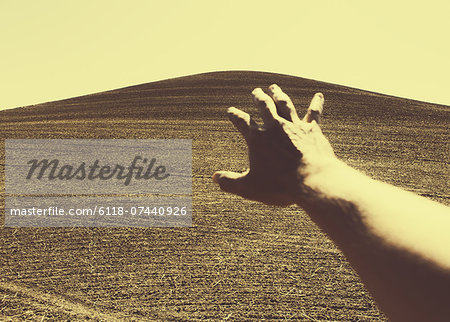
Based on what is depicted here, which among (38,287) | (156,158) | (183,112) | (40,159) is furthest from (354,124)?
(38,287)

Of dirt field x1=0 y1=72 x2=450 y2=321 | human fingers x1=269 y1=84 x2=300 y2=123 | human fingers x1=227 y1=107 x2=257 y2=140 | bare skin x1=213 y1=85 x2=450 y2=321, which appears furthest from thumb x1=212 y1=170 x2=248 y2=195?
dirt field x1=0 y1=72 x2=450 y2=321

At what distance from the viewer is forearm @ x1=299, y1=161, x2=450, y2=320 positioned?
1019 millimetres

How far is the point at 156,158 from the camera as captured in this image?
633 cm

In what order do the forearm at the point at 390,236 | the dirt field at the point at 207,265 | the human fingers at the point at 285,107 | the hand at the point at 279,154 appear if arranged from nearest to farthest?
the forearm at the point at 390,236
the hand at the point at 279,154
the human fingers at the point at 285,107
the dirt field at the point at 207,265

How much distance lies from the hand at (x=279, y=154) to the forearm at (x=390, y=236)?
8 cm

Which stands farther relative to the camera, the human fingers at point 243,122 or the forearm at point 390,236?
the human fingers at point 243,122

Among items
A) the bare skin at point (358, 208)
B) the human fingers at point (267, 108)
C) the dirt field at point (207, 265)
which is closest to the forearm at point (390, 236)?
the bare skin at point (358, 208)

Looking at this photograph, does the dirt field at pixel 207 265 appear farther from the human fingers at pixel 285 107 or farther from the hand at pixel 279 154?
the human fingers at pixel 285 107

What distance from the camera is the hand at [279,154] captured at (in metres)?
1.44

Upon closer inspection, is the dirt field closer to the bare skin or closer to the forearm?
the bare skin

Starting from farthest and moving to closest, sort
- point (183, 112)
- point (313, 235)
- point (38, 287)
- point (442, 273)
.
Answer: point (183, 112) < point (313, 235) < point (38, 287) < point (442, 273)

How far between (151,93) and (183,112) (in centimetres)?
300

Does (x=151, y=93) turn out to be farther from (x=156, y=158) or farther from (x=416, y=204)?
(x=416, y=204)

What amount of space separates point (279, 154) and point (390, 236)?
1.60 ft
